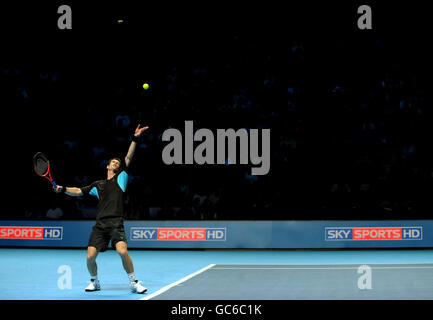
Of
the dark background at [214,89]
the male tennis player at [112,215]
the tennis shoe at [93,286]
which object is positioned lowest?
the tennis shoe at [93,286]

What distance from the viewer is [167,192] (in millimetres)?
21688

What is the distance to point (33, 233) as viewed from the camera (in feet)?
58.2

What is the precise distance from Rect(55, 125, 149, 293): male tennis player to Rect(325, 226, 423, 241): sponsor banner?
9384mm

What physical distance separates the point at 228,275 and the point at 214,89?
45.8 ft

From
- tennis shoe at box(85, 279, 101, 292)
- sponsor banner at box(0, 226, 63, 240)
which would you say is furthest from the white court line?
sponsor banner at box(0, 226, 63, 240)

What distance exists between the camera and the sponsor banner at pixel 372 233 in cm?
1703

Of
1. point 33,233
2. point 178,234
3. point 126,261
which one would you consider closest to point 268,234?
point 178,234

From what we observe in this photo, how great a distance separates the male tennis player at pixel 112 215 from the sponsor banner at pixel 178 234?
8423 mm

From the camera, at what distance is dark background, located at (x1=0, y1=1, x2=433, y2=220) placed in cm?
2217

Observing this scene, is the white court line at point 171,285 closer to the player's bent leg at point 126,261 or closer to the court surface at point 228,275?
the court surface at point 228,275

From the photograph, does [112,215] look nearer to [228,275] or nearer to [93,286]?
[93,286]

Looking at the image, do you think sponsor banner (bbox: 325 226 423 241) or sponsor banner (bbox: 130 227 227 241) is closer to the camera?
sponsor banner (bbox: 325 226 423 241)

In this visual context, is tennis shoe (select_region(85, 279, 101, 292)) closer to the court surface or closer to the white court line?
the court surface

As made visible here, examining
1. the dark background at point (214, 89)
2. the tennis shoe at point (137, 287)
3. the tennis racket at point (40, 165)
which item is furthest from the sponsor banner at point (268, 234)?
the tennis racket at point (40, 165)
